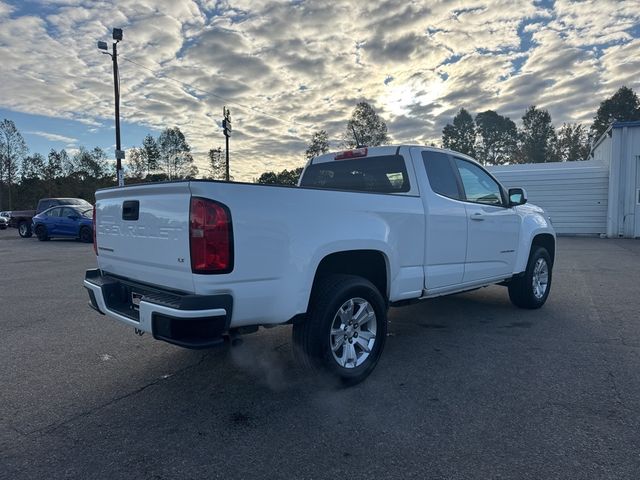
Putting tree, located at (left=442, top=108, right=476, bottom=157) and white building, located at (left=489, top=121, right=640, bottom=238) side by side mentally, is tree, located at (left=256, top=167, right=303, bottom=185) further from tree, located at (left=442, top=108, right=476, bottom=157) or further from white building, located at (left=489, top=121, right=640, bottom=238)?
tree, located at (left=442, top=108, right=476, bottom=157)

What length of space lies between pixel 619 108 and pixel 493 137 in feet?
67.7

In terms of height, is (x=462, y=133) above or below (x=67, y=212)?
above

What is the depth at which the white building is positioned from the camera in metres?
18.0

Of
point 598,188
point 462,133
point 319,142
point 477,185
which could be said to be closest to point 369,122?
point 319,142

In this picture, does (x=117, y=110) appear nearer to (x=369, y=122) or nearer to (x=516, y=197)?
(x=516, y=197)

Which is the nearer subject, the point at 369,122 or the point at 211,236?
the point at 211,236

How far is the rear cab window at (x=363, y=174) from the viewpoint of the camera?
4.34 metres

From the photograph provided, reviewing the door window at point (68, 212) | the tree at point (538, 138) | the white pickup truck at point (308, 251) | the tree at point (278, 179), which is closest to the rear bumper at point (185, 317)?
the white pickup truck at point (308, 251)

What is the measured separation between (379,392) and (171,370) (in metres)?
1.84

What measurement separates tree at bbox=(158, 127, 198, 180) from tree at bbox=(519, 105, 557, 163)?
48402 millimetres

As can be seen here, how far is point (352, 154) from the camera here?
4730mm

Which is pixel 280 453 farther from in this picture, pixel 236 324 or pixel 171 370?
pixel 171 370

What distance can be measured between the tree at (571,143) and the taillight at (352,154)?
70.1 m

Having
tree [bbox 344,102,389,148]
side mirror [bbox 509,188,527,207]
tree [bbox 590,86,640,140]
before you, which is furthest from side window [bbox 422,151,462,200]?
tree [bbox 590,86,640,140]
